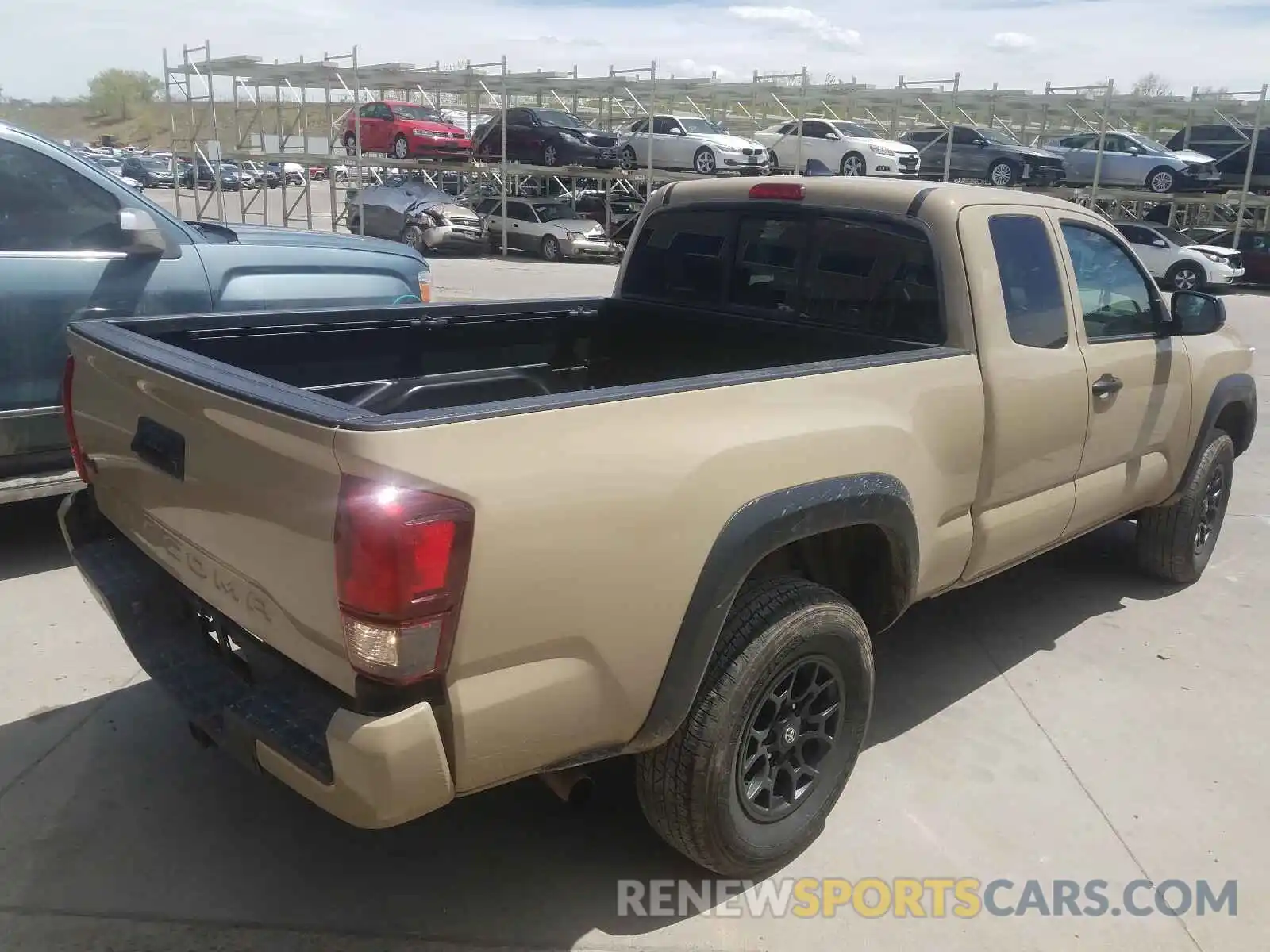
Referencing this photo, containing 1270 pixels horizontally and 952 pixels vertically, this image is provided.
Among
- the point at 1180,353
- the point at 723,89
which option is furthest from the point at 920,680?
the point at 723,89

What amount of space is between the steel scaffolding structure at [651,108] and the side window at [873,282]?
23.7 m

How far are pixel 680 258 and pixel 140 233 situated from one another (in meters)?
2.49

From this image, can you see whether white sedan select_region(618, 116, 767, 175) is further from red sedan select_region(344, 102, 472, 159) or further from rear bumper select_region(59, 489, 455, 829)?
rear bumper select_region(59, 489, 455, 829)

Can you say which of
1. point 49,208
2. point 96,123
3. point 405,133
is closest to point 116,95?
point 96,123

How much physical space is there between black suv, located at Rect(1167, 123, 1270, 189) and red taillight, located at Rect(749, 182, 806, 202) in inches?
1052

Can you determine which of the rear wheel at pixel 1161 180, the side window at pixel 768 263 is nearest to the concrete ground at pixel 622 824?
the side window at pixel 768 263

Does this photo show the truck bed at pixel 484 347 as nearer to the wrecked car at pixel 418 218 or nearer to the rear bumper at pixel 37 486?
the rear bumper at pixel 37 486

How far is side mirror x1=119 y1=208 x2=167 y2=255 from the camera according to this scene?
4.74 metres

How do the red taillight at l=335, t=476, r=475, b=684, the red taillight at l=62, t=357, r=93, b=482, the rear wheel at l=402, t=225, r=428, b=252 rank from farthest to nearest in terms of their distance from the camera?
the rear wheel at l=402, t=225, r=428, b=252, the red taillight at l=62, t=357, r=93, b=482, the red taillight at l=335, t=476, r=475, b=684

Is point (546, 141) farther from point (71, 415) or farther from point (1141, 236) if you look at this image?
point (71, 415)

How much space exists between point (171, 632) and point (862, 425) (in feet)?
6.44

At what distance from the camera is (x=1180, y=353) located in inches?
177

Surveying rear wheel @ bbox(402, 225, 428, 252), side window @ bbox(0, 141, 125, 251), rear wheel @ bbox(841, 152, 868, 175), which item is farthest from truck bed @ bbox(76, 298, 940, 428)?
rear wheel @ bbox(402, 225, 428, 252)

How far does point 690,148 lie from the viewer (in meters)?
26.5
